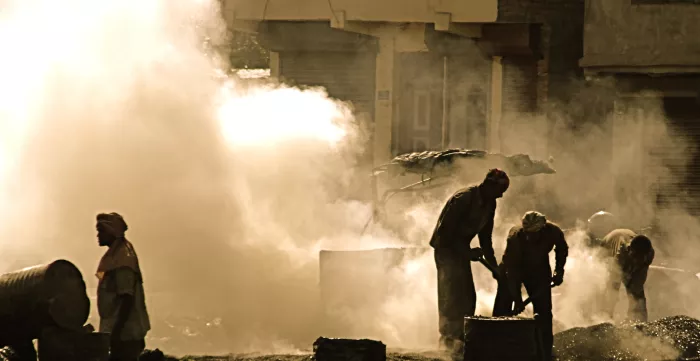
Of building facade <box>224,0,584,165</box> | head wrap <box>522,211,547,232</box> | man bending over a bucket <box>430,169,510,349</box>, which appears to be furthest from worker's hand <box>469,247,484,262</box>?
building facade <box>224,0,584,165</box>

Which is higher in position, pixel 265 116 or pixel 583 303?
pixel 265 116

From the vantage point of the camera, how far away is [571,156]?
25.6m

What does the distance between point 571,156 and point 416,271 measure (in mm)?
10193

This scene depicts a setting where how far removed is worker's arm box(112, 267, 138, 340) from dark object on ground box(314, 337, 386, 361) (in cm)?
159

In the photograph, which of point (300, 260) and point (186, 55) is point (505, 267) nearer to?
point (300, 260)

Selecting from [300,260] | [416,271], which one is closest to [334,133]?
[300,260]

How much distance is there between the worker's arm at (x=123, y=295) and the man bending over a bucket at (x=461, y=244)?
3163mm

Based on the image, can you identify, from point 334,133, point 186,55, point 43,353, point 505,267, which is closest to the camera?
point 43,353

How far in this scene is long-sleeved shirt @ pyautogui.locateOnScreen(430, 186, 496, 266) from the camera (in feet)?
40.9

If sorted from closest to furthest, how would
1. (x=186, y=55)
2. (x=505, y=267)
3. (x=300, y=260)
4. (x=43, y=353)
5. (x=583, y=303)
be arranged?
(x=43, y=353) < (x=505, y=267) < (x=583, y=303) < (x=300, y=260) < (x=186, y=55)

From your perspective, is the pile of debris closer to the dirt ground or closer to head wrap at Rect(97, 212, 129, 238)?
the dirt ground

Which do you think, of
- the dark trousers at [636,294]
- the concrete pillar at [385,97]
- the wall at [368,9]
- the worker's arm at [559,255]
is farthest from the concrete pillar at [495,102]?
the worker's arm at [559,255]

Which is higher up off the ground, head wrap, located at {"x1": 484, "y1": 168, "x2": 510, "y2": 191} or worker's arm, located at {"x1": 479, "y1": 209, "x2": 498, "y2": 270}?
head wrap, located at {"x1": 484, "y1": 168, "x2": 510, "y2": 191}

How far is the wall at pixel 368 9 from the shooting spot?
24750 mm
